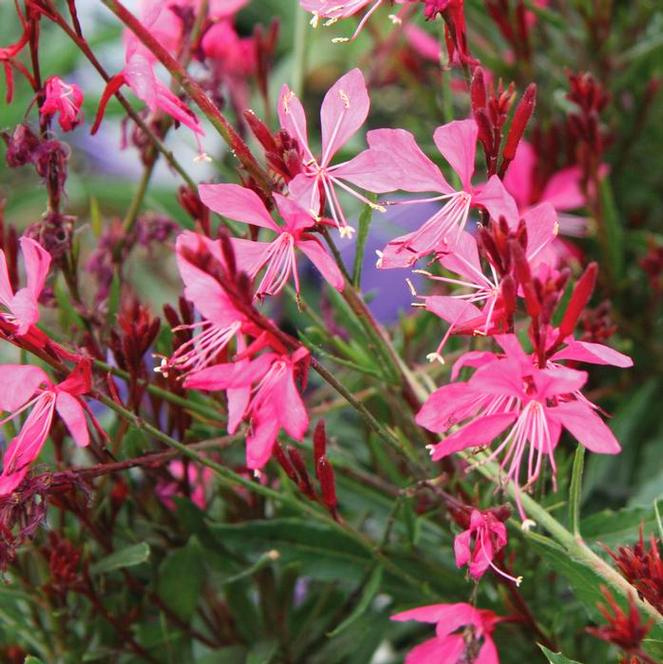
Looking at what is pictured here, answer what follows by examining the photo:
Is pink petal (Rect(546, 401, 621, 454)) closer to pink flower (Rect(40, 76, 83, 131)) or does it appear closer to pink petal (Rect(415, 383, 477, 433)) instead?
pink petal (Rect(415, 383, 477, 433))

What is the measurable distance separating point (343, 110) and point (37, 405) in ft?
0.67

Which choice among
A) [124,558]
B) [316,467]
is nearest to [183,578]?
[124,558]

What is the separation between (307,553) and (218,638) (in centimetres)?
10

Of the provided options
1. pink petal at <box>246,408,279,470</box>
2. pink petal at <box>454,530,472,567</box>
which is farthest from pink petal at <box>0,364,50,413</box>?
pink petal at <box>454,530,472,567</box>

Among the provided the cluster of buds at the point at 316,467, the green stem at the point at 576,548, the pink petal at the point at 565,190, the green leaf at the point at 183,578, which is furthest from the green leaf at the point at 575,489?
the pink petal at the point at 565,190

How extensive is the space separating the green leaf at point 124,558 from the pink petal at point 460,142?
10.8 inches

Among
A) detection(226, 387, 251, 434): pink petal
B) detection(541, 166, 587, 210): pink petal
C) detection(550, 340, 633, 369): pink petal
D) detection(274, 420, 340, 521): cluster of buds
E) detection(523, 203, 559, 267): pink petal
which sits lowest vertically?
detection(541, 166, 587, 210): pink petal

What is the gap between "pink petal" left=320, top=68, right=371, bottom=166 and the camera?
49 centimetres

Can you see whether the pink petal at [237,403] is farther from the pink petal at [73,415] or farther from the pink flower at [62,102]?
the pink flower at [62,102]

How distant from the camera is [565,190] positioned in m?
0.91

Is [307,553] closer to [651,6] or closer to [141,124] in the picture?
[141,124]

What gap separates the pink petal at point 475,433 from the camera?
1.45 feet

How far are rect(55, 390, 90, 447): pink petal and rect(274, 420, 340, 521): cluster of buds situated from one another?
3.9 inches

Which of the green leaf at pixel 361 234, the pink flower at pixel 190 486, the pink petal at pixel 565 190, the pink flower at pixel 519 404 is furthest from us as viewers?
the pink petal at pixel 565 190
